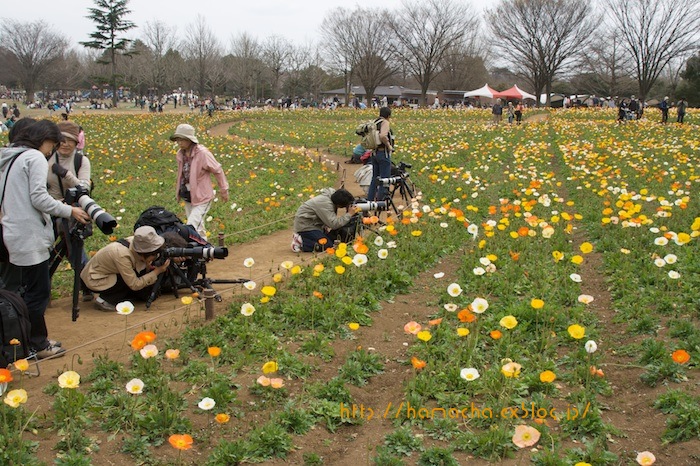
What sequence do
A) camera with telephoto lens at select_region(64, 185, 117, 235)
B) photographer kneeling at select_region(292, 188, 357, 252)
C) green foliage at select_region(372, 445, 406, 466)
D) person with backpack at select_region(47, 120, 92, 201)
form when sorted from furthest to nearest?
photographer kneeling at select_region(292, 188, 357, 252)
person with backpack at select_region(47, 120, 92, 201)
camera with telephoto lens at select_region(64, 185, 117, 235)
green foliage at select_region(372, 445, 406, 466)

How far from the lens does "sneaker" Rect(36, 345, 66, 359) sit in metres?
4.83

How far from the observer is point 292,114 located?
38281mm

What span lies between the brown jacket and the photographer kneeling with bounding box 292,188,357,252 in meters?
2.40

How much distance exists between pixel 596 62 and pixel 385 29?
20385mm

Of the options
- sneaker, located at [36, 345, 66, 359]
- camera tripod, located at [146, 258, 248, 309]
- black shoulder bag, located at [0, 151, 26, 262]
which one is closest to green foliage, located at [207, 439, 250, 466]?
sneaker, located at [36, 345, 66, 359]

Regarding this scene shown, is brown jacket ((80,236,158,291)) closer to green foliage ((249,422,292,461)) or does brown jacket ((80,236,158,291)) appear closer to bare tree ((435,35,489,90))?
green foliage ((249,422,292,461))

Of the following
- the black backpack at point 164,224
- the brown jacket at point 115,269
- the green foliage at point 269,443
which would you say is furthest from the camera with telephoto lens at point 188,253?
the green foliage at point 269,443

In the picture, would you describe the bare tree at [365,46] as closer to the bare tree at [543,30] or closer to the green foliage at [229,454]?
the bare tree at [543,30]

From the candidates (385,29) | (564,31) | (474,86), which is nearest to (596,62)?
(564,31)

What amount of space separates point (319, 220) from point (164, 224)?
225 centimetres

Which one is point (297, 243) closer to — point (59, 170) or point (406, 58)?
point (59, 170)

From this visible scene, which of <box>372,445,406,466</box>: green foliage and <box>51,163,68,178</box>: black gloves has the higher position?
<box>51,163,68,178</box>: black gloves

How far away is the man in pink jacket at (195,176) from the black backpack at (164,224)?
0.60 meters

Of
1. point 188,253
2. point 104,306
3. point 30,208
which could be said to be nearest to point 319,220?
point 188,253
